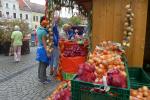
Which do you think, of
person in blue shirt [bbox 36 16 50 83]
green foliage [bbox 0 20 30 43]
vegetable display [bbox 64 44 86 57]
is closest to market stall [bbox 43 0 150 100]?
person in blue shirt [bbox 36 16 50 83]

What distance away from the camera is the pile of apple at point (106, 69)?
9.41 feet

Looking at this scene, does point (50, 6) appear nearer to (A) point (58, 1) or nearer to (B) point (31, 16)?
(A) point (58, 1)

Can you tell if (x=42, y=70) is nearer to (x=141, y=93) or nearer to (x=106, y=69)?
(x=106, y=69)

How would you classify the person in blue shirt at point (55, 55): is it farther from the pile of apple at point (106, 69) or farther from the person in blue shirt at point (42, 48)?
the pile of apple at point (106, 69)

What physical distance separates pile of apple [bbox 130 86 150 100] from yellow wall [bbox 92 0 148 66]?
150cm

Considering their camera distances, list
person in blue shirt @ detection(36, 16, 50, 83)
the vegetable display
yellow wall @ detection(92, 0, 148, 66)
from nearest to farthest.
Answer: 1. yellow wall @ detection(92, 0, 148, 66)
2. person in blue shirt @ detection(36, 16, 50, 83)
3. the vegetable display

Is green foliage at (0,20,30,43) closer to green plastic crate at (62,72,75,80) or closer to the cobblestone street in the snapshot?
the cobblestone street

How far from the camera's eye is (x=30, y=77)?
8.76 meters

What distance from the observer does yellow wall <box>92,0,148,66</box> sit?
478cm

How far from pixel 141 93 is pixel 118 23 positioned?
1.88 m

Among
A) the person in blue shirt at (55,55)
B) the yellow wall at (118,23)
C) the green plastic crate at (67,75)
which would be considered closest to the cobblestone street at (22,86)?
the green plastic crate at (67,75)

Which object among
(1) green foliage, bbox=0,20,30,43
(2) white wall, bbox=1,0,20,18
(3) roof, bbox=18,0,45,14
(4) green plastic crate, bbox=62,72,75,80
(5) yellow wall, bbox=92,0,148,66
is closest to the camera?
(5) yellow wall, bbox=92,0,148,66

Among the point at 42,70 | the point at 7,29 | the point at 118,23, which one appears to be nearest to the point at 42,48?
the point at 42,70

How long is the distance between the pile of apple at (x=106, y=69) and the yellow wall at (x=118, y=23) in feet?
1.33
